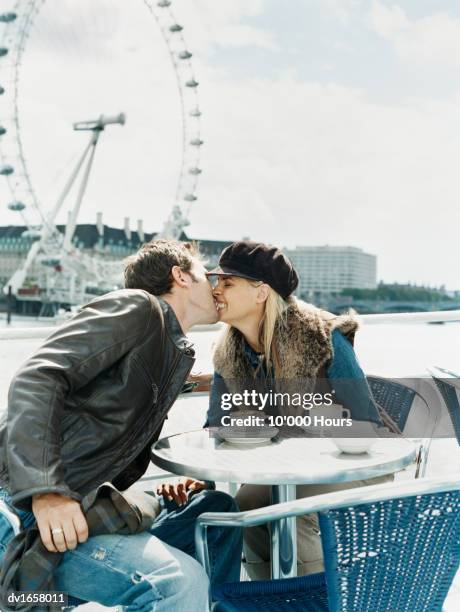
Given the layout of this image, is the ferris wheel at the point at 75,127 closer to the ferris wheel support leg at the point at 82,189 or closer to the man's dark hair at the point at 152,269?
the ferris wheel support leg at the point at 82,189

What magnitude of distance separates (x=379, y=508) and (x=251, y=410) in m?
0.78

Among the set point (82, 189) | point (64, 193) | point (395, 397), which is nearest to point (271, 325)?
point (395, 397)

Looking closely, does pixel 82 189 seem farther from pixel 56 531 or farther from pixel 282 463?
pixel 56 531

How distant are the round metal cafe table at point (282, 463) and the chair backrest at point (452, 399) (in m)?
0.20

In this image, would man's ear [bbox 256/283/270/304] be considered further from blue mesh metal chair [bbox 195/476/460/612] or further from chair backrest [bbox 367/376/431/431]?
blue mesh metal chair [bbox 195/476/460/612]

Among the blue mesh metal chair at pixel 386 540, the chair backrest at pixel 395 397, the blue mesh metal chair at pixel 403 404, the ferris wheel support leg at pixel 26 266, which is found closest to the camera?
the blue mesh metal chair at pixel 386 540

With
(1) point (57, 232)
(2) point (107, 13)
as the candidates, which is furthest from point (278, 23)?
(1) point (57, 232)

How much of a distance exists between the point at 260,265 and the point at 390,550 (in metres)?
0.97

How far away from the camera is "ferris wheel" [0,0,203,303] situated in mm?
20406

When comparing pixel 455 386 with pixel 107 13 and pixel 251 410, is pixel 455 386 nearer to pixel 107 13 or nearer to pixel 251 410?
pixel 251 410

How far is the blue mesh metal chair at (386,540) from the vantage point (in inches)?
39.7

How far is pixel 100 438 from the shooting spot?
4.07 ft

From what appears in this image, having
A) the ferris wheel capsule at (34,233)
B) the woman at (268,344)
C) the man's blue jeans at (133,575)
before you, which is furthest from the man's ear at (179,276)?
the ferris wheel capsule at (34,233)

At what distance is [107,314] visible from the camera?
49.6 inches
